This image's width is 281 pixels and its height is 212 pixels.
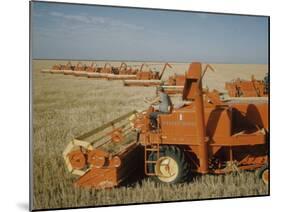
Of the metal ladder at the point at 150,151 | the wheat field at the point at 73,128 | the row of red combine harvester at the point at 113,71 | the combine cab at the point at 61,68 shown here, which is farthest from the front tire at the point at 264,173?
the combine cab at the point at 61,68

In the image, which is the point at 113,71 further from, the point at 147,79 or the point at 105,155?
the point at 105,155

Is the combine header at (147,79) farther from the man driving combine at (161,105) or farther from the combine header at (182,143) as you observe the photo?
the combine header at (182,143)

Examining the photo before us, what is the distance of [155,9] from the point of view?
16.2 ft

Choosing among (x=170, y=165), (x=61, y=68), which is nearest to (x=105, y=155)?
(x=170, y=165)

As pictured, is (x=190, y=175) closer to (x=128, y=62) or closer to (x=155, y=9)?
(x=128, y=62)

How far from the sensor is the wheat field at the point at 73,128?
15.0 ft

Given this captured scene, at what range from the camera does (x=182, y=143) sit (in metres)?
4.96

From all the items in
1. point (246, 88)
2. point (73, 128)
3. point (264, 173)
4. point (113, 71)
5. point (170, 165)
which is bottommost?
point (264, 173)

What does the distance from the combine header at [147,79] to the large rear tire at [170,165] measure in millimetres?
612

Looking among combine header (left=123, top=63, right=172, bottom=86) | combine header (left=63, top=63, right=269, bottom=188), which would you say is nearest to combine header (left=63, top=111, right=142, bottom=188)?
combine header (left=63, top=63, right=269, bottom=188)

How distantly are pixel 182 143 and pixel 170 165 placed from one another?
0.24 m

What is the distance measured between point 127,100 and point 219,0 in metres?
1.36

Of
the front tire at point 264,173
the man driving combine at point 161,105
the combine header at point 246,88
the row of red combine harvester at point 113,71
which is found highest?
the row of red combine harvester at point 113,71

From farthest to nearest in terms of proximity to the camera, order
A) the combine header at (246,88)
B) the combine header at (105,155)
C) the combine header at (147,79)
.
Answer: the combine header at (246,88), the combine header at (147,79), the combine header at (105,155)
